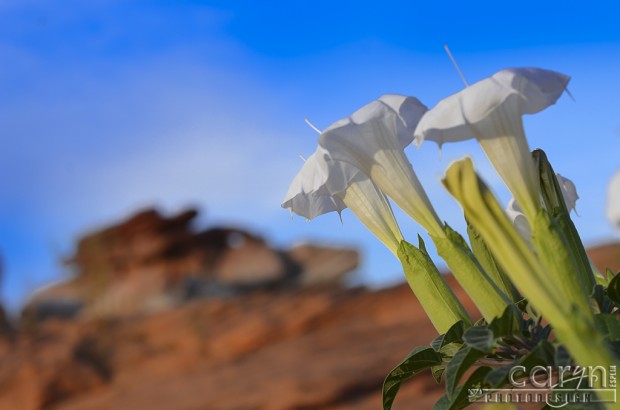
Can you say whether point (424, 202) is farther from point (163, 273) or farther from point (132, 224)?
point (132, 224)

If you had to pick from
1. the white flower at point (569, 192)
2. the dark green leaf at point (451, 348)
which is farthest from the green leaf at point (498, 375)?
the white flower at point (569, 192)

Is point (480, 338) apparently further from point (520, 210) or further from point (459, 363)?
point (520, 210)

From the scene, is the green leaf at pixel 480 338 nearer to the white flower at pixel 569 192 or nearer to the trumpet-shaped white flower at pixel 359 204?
the trumpet-shaped white flower at pixel 359 204

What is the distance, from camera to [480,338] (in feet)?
2.88

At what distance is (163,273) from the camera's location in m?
Answer: 15.3

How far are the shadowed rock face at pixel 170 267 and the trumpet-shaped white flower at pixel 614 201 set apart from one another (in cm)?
984

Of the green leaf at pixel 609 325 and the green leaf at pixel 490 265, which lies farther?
the green leaf at pixel 490 265

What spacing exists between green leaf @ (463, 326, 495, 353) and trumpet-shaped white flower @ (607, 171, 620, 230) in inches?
157

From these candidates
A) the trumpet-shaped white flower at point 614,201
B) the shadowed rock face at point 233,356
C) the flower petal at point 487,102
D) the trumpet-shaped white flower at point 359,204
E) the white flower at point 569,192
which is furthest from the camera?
the shadowed rock face at point 233,356

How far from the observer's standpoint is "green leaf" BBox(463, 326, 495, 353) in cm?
85

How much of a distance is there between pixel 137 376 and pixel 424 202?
8.26m

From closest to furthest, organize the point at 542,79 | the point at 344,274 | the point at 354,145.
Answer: the point at 542,79
the point at 354,145
the point at 344,274

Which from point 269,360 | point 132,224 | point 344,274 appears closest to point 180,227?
point 132,224

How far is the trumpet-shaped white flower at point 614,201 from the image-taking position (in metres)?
4.56
